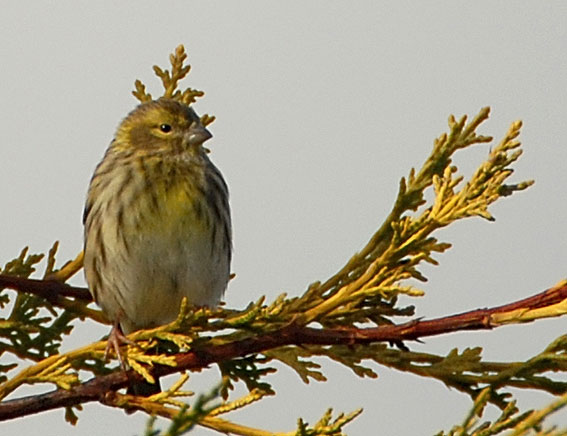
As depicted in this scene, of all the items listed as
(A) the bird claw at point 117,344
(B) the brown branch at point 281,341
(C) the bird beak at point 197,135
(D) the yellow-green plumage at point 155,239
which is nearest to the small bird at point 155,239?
(D) the yellow-green plumage at point 155,239

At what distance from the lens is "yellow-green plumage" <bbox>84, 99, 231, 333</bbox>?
187 inches

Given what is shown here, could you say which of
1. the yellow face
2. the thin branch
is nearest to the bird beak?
the yellow face

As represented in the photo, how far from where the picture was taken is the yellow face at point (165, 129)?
5.25 m

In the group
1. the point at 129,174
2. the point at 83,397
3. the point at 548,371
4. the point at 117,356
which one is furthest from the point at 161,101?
the point at 548,371

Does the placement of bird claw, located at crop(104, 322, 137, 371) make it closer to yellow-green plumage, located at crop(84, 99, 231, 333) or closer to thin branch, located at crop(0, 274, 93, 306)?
thin branch, located at crop(0, 274, 93, 306)

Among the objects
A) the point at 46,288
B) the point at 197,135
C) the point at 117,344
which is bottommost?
the point at 117,344

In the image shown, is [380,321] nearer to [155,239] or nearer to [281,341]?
[281,341]

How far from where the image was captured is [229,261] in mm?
5074

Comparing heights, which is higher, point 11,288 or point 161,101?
point 161,101

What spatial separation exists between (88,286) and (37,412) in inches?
61.9

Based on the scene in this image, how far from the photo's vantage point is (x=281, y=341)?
297cm

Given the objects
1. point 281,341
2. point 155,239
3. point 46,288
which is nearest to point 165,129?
point 155,239

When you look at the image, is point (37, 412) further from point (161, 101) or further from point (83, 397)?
point (161, 101)

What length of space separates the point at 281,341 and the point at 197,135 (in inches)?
95.5
